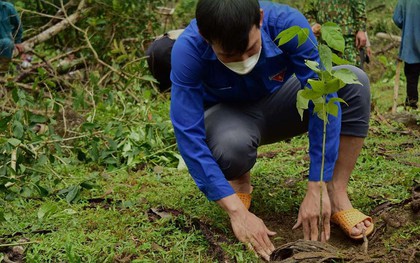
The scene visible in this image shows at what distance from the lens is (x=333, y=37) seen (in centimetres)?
204

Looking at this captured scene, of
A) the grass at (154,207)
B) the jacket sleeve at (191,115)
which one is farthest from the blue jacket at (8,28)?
the jacket sleeve at (191,115)

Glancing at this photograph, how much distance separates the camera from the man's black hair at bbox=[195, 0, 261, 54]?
2.08 metres

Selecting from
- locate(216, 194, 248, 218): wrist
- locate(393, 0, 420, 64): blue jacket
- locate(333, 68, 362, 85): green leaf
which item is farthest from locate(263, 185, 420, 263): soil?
locate(393, 0, 420, 64): blue jacket

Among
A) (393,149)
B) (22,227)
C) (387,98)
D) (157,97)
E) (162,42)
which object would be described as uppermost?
(162,42)

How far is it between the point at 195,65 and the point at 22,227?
972mm

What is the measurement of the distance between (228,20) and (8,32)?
12.6ft

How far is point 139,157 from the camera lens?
3713mm

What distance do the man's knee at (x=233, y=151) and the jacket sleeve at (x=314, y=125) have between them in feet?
0.85

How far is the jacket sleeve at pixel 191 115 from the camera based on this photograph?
2.39 meters

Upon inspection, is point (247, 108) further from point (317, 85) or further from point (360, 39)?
point (360, 39)

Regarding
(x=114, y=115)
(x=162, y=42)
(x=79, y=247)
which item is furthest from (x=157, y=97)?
(x=79, y=247)

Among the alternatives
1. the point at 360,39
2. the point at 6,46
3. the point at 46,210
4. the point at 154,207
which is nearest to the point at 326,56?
the point at 154,207

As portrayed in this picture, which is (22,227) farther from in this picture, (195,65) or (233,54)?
(233,54)

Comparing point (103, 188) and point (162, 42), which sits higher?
point (162, 42)
